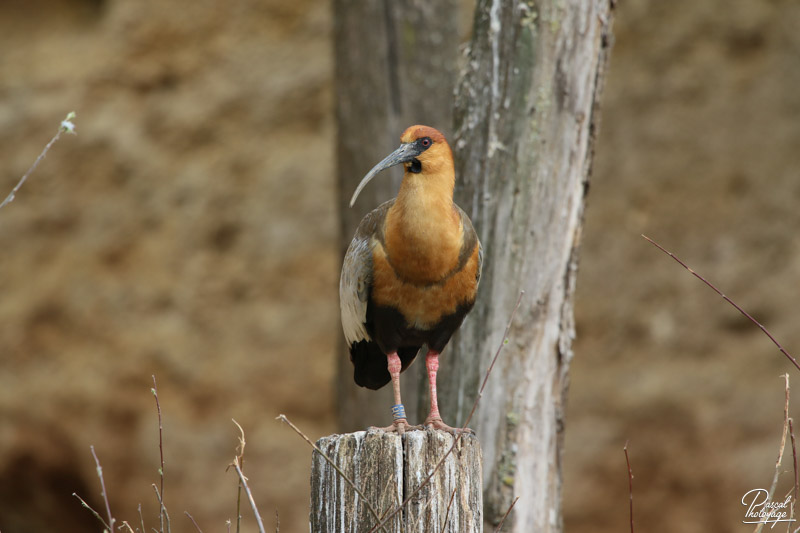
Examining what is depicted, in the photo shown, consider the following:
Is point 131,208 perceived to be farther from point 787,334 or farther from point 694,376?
point 787,334

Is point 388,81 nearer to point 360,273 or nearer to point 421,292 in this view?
point 360,273

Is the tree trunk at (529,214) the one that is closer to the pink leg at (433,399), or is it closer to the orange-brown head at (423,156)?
the pink leg at (433,399)

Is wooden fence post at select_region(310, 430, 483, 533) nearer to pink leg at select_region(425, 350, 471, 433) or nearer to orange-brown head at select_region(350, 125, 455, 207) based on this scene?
pink leg at select_region(425, 350, 471, 433)

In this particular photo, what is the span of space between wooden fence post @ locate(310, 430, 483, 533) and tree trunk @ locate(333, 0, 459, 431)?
126 inches

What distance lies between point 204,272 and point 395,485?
612 cm

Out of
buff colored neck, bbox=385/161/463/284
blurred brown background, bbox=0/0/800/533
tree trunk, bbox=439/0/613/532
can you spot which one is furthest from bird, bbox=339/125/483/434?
blurred brown background, bbox=0/0/800/533

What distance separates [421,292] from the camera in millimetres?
3473

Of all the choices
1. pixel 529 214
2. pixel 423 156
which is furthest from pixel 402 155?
pixel 529 214

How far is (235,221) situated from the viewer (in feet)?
27.7

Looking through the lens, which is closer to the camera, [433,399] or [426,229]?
[426,229]

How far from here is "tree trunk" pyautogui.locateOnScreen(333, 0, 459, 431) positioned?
5984 millimetres

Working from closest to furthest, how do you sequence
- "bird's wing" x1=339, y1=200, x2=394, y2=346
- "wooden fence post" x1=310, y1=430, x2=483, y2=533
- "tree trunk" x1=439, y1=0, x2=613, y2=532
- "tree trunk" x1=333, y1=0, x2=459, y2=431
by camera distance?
1. "wooden fence post" x1=310, y1=430, x2=483, y2=533
2. "bird's wing" x1=339, y1=200, x2=394, y2=346
3. "tree trunk" x1=439, y1=0, x2=613, y2=532
4. "tree trunk" x1=333, y1=0, x2=459, y2=431

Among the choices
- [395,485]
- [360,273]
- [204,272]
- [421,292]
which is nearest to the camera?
[395,485]

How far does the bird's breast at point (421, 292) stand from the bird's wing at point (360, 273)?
1.8 inches
